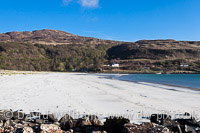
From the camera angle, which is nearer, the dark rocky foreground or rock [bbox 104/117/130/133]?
the dark rocky foreground

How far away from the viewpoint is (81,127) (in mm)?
5254

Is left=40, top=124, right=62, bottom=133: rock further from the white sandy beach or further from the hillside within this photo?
the hillside

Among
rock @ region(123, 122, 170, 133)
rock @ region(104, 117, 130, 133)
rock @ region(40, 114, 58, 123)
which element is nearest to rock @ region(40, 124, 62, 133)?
rock @ region(104, 117, 130, 133)

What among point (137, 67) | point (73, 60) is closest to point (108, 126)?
point (137, 67)

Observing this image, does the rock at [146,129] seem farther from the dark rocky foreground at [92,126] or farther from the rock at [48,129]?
the rock at [48,129]

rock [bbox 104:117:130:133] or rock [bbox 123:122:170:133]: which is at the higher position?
rock [bbox 123:122:170:133]

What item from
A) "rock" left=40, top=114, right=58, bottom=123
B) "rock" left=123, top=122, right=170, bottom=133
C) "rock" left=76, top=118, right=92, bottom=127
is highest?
"rock" left=123, top=122, right=170, bottom=133

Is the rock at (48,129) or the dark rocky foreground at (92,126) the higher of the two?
the rock at (48,129)

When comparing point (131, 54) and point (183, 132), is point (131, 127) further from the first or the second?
point (131, 54)

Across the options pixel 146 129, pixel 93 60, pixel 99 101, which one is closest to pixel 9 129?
pixel 146 129

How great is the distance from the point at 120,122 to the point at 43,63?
421 ft

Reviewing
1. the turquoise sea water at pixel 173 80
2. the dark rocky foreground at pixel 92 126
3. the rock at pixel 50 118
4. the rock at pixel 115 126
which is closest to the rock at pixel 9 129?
the dark rocky foreground at pixel 92 126

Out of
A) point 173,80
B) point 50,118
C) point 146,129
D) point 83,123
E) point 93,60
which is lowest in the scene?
point 173,80

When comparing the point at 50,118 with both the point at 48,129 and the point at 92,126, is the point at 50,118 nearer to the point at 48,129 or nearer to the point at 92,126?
the point at 92,126
